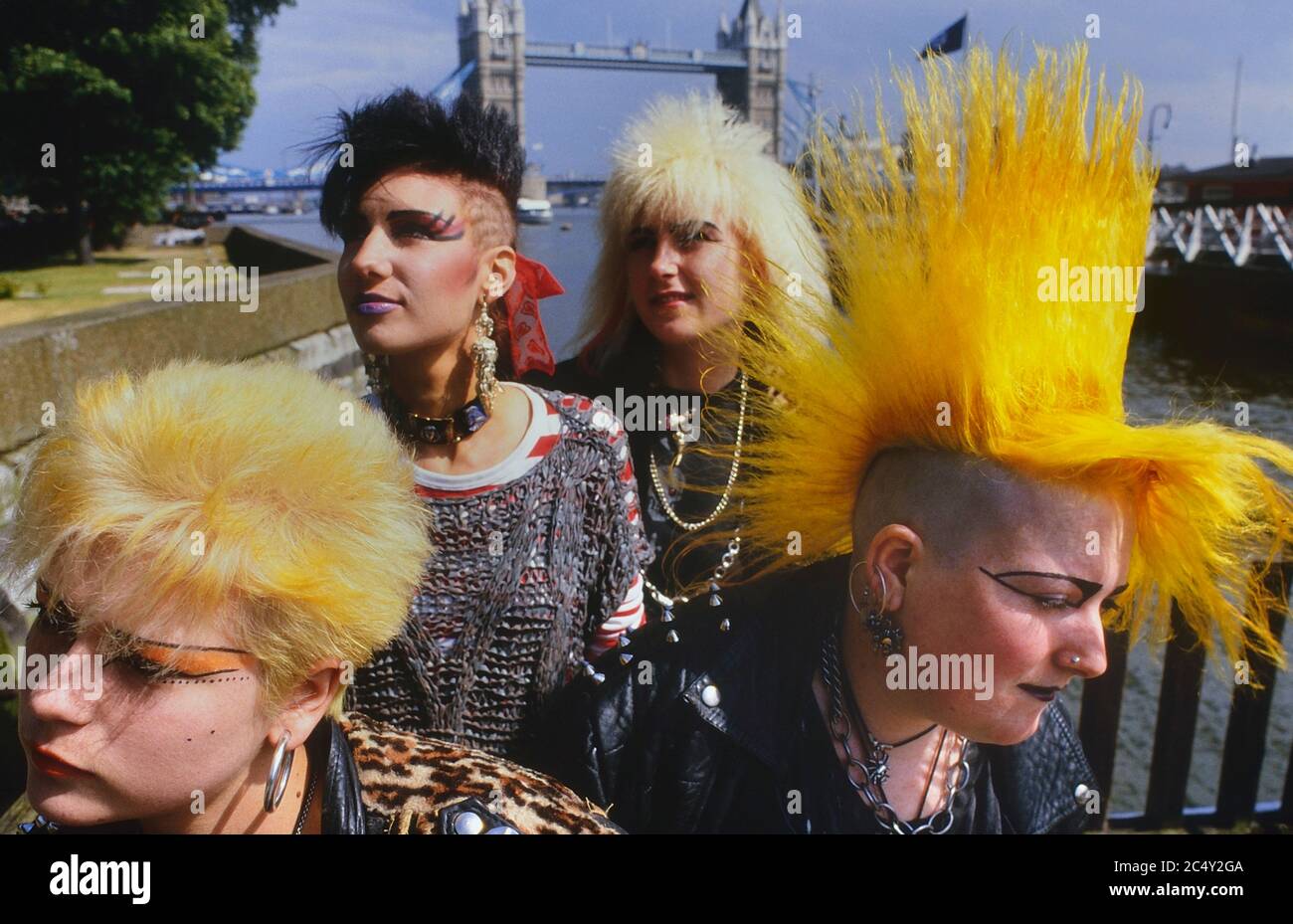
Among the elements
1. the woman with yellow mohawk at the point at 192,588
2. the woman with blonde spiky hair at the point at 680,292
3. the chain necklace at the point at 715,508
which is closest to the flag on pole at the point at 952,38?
the woman with blonde spiky hair at the point at 680,292

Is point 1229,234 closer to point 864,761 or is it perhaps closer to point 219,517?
point 864,761

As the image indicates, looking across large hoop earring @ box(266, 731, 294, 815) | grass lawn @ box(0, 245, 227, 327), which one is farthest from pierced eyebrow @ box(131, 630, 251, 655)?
grass lawn @ box(0, 245, 227, 327)

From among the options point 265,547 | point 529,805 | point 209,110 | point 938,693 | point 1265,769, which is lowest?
point 1265,769

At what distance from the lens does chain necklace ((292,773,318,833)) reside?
1.50 m

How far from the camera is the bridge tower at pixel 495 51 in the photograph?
215 cm

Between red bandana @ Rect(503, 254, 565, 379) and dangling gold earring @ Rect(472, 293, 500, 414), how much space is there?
0.58ft

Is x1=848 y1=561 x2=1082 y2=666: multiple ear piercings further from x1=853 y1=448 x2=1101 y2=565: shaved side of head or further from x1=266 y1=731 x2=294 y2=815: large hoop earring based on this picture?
x1=266 y1=731 x2=294 y2=815: large hoop earring

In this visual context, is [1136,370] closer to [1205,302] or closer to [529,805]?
[1205,302]

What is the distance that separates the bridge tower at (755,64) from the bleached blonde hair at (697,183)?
0.08 metres

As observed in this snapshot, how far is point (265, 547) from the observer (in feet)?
4.21

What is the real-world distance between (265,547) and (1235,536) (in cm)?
177

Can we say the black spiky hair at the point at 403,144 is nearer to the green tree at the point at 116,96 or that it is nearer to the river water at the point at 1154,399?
the river water at the point at 1154,399

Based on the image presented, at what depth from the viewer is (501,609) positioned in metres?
1.96
